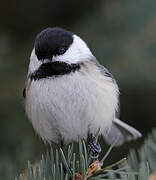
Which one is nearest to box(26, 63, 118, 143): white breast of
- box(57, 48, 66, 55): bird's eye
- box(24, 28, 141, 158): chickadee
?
box(24, 28, 141, 158): chickadee

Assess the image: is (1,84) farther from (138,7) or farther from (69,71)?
(138,7)

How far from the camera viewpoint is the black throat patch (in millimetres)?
1265

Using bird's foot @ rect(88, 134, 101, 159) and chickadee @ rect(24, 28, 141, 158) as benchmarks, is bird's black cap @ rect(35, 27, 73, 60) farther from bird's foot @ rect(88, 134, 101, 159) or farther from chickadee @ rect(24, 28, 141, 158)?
bird's foot @ rect(88, 134, 101, 159)

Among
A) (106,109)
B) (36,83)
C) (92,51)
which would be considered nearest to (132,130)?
(106,109)

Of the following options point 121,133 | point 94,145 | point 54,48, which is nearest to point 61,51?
point 54,48

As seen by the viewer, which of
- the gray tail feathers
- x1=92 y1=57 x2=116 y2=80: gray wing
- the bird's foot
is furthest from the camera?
the gray tail feathers

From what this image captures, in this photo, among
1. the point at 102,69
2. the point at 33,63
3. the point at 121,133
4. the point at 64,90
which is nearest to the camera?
the point at 64,90

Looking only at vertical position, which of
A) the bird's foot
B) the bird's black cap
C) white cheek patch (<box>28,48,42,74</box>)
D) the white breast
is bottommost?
the bird's foot

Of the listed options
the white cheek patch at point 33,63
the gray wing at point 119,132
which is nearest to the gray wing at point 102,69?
the gray wing at point 119,132

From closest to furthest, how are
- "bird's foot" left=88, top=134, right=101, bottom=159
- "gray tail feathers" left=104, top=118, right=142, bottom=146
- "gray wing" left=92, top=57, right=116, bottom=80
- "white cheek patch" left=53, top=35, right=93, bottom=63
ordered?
1. "bird's foot" left=88, top=134, right=101, bottom=159
2. "white cheek patch" left=53, top=35, right=93, bottom=63
3. "gray wing" left=92, top=57, right=116, bottom=80
4. "gray tail feathers" left=104, top=118, right=142, bottom=146

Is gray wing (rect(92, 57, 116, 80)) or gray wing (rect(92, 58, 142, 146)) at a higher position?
gray wing (rect(92, 57, 116, 80))

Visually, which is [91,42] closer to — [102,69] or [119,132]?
[102,69]

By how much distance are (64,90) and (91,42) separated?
36 cm

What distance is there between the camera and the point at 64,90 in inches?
48.2
